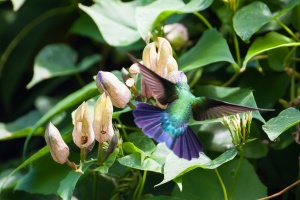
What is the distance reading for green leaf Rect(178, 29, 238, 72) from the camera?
1.04m

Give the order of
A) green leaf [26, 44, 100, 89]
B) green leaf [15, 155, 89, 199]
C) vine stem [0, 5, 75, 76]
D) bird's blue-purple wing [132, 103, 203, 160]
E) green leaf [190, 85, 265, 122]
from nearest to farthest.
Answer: bird's blue-purple wing [132, 103, 203, 160] < green leaf [190, 85, 265, 122] < green leaf [15, 155, 89, 199] < green leaf [26, 44, 100, 89] < vine stem [0, 5, 75, 76]

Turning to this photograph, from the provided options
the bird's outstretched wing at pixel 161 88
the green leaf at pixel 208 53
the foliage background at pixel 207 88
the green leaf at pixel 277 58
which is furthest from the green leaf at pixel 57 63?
the bird's outstretched wing at pixel 161 88

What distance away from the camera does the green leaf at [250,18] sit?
1031 millimetres

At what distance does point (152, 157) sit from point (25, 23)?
79cm

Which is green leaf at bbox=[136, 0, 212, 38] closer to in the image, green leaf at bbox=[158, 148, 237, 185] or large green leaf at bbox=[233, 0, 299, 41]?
large green leaf at bbox=[233, 0, 299, 41]

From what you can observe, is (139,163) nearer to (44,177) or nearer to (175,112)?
(175,112)

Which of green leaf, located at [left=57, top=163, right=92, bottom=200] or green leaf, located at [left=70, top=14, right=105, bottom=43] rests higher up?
green leaf, located at [left=57, top=163, right=92, bottom=200]

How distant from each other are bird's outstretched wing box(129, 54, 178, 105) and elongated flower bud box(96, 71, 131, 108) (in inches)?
1.9

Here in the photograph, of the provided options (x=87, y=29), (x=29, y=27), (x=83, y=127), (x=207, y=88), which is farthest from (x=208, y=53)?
(x=29, y=27)

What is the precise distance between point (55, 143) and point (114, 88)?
10cm

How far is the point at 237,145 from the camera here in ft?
2.95

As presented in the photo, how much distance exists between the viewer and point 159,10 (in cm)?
107

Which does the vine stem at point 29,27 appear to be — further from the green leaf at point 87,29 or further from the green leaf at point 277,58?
the green leaf at point 277,58

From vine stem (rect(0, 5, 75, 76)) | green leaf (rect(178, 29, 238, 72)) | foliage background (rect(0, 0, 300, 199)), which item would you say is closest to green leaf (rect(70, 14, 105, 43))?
foliage background (rect(0, 0, 300, 199))
